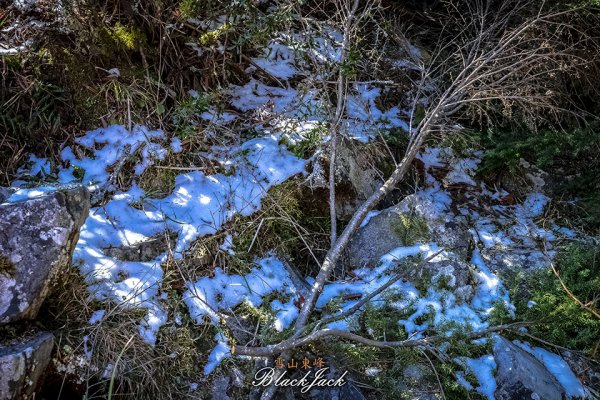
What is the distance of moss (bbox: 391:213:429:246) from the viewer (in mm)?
3711

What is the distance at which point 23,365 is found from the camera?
227 centimetres

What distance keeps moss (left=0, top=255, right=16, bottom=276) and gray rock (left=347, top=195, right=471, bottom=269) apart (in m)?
2.29

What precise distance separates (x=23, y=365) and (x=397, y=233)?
2.67 meters

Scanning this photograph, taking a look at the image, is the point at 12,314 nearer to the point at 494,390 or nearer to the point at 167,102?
the point at 167,102

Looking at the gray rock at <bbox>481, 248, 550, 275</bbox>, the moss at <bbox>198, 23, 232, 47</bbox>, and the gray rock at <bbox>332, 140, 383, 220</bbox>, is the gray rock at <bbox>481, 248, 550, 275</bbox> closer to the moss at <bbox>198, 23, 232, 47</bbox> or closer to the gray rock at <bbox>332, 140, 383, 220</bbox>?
the gray rock at <bbox>332, 140, 383, 220</bbox>

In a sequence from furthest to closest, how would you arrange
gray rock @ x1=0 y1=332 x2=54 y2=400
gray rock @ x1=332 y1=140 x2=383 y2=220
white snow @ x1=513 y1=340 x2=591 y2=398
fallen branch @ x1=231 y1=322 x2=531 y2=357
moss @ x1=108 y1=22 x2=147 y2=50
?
gray rock @ x1=332 y1=140 x2=383 y2=220, moss @ x1=108 y1=22 x2=147 y2=50, white snow @ x1=513 y1=340 x2=591 y2=398, fallen branch @ x1=231 y1=322 x2=531 y2=357, gray rock @ x1=0 y1=332 x2=54 y2=400

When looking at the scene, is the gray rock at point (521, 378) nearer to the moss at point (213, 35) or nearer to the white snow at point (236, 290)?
the white snow at point (236, 290)

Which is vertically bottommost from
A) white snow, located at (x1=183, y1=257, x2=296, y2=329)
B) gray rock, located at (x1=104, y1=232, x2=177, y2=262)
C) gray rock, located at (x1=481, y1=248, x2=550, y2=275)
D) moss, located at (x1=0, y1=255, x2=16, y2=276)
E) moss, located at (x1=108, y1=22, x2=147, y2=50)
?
gray rock, located at (x1=481, y1=248, x2=550, y2=275)

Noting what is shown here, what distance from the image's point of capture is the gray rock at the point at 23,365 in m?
2.21

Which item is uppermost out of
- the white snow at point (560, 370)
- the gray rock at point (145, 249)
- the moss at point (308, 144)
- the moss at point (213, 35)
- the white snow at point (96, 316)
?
the moss at point (213, 35)

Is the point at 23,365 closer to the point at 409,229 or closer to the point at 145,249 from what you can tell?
the point at 145,249

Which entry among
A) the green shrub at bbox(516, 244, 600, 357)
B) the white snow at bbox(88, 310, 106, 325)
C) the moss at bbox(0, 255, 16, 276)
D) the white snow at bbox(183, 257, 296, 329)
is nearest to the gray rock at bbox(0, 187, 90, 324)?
the moss at bbox(0, 255, 16, 276)

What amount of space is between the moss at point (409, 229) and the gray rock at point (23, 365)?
2549mm

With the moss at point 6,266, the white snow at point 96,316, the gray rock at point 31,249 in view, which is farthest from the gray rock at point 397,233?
the moss at point 6,266
